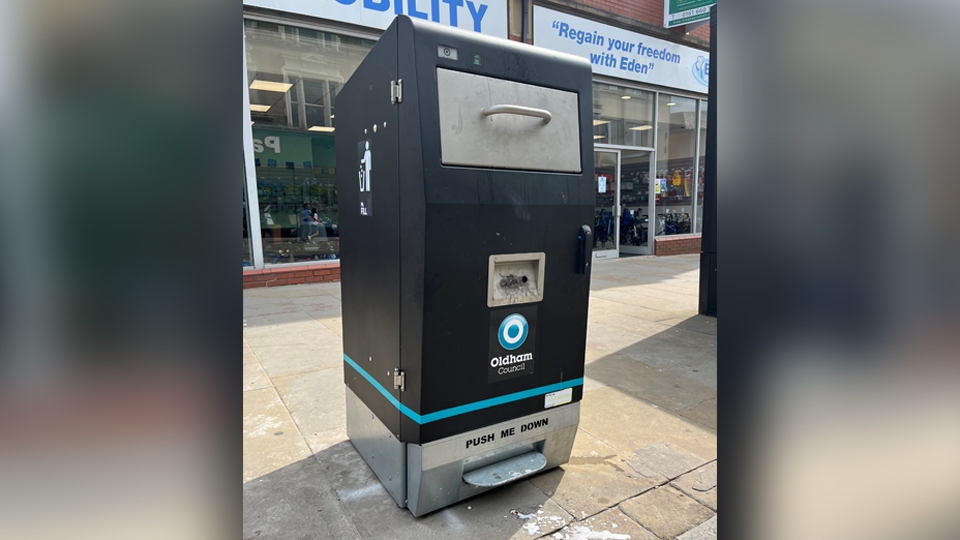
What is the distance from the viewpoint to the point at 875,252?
645 millimetres

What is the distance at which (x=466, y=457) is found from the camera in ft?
7.43

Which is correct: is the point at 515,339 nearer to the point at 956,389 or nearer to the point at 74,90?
the point at 956,389

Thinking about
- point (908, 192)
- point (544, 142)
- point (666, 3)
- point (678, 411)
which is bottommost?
point (678, 411)

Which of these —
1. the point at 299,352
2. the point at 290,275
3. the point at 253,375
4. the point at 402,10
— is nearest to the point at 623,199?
the point at 402,10

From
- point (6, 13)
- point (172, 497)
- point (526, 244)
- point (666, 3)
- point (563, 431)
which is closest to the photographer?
point (6, 13)

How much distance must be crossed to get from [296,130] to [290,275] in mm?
2368

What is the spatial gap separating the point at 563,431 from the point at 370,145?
1723 mm

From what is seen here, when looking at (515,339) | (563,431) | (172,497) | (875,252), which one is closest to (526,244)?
(515,339)

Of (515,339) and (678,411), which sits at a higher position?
(515,339)

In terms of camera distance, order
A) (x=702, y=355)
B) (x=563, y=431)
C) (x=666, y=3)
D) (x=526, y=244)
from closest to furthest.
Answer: (x=526, y=244) → (x=563, y=431) → (x=702, y=355) → (x=666, y=3)

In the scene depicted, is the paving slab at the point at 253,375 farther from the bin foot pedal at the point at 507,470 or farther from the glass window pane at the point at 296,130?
the glass window pane at the point at 296,130

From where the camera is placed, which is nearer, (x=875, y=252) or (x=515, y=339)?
(x=875, y=252)

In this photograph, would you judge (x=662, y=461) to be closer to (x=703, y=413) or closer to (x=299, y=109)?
(x=703, y=413)

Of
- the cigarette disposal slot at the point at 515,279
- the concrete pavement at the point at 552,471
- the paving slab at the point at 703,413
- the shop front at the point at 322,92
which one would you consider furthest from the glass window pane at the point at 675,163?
the cigarette disposal slot at the point at 515,279
